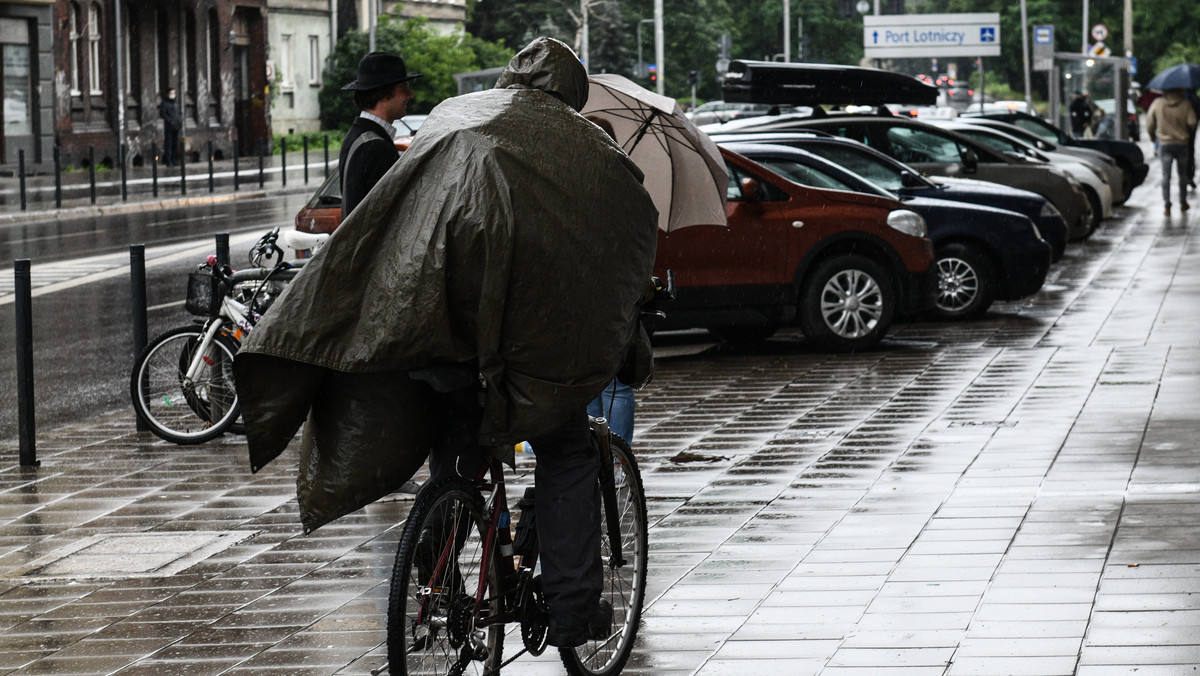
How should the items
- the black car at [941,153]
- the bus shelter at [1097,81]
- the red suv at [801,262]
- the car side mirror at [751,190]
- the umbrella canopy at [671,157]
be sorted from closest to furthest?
1. the umbrella canopy at [671,157]
2. the red suv at [801,262]
3. the car side mirror at [751,190]
4. the black car at [941,153]
5. the bus shelter at [1097,81]

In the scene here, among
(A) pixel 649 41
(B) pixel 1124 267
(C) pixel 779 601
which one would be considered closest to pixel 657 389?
(C) pixel 779 601

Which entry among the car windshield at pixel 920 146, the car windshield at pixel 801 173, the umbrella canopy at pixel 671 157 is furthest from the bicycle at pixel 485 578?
the car windshield at pixel 920 146

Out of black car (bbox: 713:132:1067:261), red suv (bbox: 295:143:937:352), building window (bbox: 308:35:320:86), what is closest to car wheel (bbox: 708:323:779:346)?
red suv (bbox: 295:143:937:352)

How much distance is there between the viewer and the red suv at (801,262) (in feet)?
42.5

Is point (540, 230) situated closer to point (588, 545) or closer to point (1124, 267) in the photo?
point (588, 545)

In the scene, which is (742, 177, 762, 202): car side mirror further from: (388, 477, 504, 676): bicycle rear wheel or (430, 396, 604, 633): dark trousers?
(388, 477, 504, 676): bicycle rear wheel

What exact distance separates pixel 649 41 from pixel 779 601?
9872 centimetres

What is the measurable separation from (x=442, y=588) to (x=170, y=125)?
4144 cm

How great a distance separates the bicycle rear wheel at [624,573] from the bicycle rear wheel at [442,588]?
539 mm

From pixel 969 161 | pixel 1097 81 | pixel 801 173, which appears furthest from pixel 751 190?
pixel 1097 81

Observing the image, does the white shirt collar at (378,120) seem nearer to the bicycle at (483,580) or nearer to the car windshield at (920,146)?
the bicycle at (483,580)

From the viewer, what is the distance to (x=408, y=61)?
57.5m

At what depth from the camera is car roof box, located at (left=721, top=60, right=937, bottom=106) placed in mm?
20922

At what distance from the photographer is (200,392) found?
388 inches
